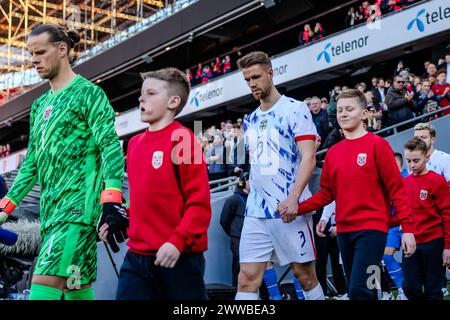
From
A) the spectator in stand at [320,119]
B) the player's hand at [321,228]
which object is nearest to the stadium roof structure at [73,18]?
the spectator in stand at [320,119]

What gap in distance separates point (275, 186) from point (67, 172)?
1.54m

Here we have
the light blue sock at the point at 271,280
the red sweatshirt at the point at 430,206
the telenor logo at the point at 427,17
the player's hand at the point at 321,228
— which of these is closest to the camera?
the player's hand at the point at 321,228

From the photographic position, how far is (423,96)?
1113cm

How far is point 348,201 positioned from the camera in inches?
180

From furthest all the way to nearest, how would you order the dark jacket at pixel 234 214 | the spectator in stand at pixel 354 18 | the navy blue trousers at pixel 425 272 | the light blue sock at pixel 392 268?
the spectator in stand at pixel 354 18, the dark jacket at pixel 234 214, the light blue sock at pixel 392 268, the navy blue trousers at pixel 425 272

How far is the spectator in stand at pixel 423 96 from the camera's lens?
36.2ft

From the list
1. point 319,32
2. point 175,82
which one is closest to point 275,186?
point 175,82

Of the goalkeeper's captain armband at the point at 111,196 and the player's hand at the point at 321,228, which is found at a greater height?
the goalkeeper's captain armband at the point at 111,196

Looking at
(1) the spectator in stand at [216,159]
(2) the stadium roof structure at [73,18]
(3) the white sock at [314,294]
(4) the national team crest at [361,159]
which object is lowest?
(3) the white sock at [314,294]

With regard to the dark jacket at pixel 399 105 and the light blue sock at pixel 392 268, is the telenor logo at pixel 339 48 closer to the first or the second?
the dark jacket at pixel 399 105

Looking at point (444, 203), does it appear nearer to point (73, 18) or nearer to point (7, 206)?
point (7, 206)

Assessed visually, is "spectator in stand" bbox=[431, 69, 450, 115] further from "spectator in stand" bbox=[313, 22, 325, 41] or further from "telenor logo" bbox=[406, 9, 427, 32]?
"spectator in stand" bbox=[313, 22, 325, 41]

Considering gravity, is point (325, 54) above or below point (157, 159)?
above
